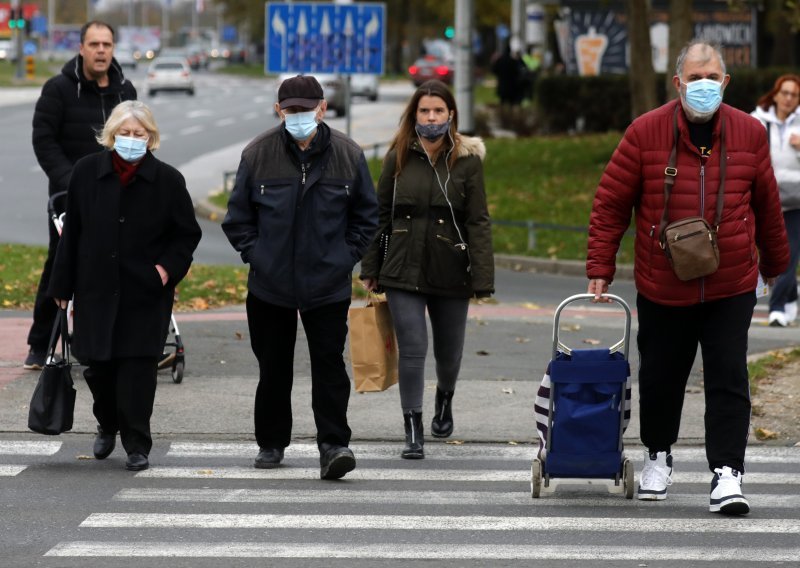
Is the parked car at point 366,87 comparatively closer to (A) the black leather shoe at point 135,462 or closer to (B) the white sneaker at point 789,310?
(B) the white sneaker at point 789,310

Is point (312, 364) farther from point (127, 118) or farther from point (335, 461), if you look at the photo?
point (127, 118)

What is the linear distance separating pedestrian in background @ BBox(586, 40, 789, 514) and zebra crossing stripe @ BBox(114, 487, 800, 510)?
20 centimetres

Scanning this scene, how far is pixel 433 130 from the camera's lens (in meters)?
7.69

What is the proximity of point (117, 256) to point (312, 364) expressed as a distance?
3.36ft

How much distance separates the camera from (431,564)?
19.1 ft

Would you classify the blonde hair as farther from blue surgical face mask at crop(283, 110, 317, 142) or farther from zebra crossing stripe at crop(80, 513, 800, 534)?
zebra crossing stripe at crop(80, 513, 800, 534)

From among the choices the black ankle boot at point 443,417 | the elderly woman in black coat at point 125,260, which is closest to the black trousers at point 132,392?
the elderly woman in black coat at point 125,260

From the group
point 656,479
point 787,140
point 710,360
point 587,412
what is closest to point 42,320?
point 587,412

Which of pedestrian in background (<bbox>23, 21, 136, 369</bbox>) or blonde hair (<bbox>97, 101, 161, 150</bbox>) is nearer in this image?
blonde hair (<bbox>97, 101, 161, 150</bbox>)

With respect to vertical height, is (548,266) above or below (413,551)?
below

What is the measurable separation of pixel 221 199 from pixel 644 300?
1776cm

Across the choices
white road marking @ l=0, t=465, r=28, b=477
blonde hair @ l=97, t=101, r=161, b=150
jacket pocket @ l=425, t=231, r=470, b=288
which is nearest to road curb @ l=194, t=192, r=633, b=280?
jacket pocket @ l=425, t=231, r=470, b=288

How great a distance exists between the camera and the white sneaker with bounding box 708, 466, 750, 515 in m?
6.57

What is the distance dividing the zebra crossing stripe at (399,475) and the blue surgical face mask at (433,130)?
1589mm
